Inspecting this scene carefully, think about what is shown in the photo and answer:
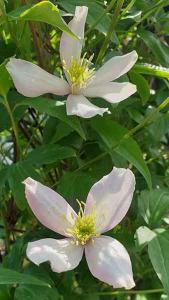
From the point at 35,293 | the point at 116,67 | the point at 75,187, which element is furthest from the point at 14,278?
the point at 116,67

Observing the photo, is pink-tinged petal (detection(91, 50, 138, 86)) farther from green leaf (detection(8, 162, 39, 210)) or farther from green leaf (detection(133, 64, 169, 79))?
green leaf (detection(8, 162, 39, 210))

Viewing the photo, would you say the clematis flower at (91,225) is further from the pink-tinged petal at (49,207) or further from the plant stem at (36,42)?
→ the plant stem at (36,42)

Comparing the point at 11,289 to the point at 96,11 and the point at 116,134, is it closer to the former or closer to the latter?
the point at 116,134

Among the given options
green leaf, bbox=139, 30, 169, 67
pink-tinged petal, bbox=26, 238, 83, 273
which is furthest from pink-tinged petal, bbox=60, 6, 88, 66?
→ pink-tinged petal, bbox=26, 238, 83, 273

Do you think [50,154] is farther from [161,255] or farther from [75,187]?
[161,255]

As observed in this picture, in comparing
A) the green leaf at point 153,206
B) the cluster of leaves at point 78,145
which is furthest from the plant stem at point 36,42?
the green leaf at point 153,206

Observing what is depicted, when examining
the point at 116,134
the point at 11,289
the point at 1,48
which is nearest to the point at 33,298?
the point at 11,289

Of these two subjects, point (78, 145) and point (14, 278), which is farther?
point (78, 145)
